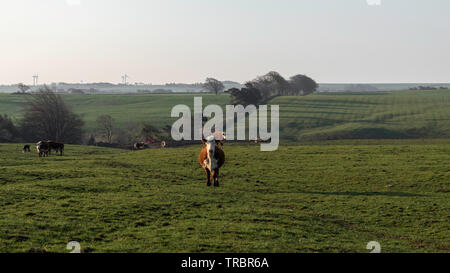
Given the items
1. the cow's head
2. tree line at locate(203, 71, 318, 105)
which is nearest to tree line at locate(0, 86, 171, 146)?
tree line at locate(203, 71, 318, 105)

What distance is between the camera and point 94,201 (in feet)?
65.3

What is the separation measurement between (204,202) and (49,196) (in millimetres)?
7199

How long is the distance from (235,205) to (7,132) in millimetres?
57604

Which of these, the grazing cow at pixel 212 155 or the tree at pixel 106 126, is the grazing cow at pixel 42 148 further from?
the tree at pixel 106 126

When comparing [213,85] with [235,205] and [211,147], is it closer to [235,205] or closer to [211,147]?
[211,147]

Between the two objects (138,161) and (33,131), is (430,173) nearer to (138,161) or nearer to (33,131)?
(138,161)

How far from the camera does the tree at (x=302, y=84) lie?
176375 mm

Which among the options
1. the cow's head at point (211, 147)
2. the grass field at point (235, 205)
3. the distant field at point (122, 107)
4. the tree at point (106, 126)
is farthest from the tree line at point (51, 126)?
the cow's head at point (211, 147)

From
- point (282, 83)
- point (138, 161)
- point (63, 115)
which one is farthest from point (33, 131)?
point (282, 83)

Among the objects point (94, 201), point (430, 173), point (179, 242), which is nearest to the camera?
point (179, 242)

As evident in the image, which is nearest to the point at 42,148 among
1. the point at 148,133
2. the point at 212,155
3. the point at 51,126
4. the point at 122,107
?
the point at 212,155

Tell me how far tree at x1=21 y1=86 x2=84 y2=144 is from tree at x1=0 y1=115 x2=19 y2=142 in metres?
1.87

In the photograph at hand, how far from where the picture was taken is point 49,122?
72.6 metres

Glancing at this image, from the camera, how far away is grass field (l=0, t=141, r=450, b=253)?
13.8 meters
